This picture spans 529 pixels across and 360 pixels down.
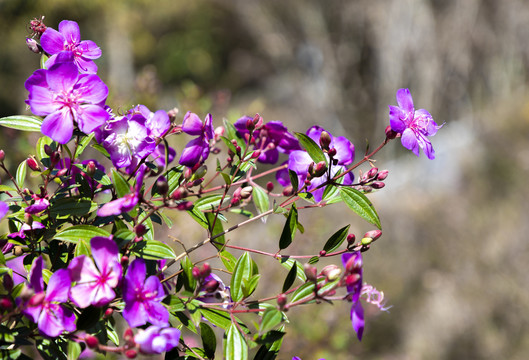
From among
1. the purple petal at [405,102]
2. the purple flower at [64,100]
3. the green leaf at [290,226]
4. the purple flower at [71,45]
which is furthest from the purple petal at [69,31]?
the purple petal at [405,102]

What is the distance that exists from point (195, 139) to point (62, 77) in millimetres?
235

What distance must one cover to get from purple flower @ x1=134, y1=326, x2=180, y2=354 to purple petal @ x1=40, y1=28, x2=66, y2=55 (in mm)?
494

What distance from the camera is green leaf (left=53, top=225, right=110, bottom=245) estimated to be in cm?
67

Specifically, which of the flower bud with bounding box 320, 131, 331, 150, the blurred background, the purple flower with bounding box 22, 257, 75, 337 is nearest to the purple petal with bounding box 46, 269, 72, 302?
the purple flower with bounding box 22, 257, 75, 337

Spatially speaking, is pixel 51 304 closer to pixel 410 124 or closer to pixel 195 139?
pixel 195 139

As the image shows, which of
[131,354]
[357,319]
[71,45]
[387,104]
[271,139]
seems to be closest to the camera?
[131,354]

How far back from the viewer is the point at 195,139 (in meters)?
0.80

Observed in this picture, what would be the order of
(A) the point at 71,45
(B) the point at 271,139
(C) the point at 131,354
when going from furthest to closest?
(B) the point at 271,139, (A) the point at 71,45, (C) the point at 131,354

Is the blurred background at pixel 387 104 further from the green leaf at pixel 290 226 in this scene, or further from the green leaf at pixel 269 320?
the green leaf at pixel 269 320

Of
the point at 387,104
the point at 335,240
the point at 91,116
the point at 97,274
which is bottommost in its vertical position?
the point at 97,274

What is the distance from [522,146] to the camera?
4973 mm

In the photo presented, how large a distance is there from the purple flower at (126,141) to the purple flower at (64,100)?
59mm

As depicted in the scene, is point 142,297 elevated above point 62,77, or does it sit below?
below

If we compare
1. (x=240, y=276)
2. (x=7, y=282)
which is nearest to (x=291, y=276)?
(x=240, y=276)
